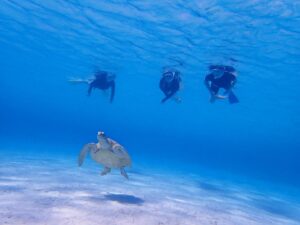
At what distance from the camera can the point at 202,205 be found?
12805 mm

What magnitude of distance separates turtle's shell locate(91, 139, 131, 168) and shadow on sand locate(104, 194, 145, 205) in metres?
1.57

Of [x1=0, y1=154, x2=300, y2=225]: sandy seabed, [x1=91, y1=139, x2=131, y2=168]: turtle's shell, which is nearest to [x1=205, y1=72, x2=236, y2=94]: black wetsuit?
[x1=0, y1=154, x2=300, y2=225]: sandy seabed

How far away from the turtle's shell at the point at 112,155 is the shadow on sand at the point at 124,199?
1.57m

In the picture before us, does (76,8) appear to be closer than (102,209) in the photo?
No

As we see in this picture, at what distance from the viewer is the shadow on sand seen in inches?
436

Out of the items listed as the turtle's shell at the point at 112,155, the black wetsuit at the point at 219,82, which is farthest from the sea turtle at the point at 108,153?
the black wetsuit at the point at 219,82

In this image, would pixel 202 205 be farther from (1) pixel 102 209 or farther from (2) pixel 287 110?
(2) pixel 287 110

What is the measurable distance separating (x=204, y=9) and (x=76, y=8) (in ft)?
28.0

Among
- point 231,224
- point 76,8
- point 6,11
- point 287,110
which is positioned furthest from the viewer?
point 287,110

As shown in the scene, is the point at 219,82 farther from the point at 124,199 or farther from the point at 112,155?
the point at 112,155

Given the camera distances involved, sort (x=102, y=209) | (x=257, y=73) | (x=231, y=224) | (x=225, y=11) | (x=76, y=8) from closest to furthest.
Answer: (x=102, y=209) → (x=231, y=224) → (x=225, y=11) → (x=76, y=8) → (x=257, y=73)

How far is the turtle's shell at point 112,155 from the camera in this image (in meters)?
9.62

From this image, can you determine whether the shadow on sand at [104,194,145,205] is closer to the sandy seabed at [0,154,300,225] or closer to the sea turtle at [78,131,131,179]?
the sandy seabed at [0,154,300,225]

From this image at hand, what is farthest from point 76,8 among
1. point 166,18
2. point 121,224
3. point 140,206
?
point 121,224
